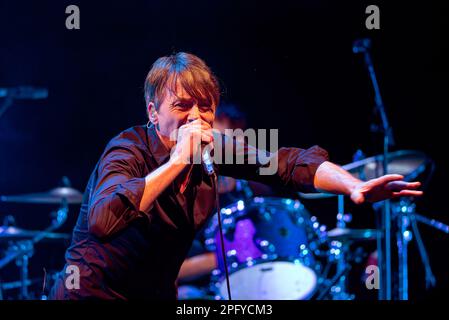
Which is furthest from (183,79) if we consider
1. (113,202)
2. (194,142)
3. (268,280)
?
(268,280)

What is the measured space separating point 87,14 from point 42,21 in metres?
0.43

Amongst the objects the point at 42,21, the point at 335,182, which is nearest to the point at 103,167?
the point at 335,182

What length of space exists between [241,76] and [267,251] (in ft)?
4.66

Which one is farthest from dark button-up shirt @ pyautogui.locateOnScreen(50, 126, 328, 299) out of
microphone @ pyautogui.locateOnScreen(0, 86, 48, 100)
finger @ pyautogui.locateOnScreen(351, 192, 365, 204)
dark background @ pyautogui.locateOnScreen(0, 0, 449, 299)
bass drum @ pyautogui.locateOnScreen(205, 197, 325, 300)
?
microphone @ pyautogui.locateOnScreen(0, 86, 48, 100)

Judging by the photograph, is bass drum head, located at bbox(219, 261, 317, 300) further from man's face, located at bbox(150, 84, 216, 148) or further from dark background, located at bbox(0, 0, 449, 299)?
man's face, located at bbox(150, 84, 216, 148)

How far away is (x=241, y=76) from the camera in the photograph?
4.82 metres

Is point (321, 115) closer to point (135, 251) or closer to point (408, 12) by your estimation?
point (408, 12)

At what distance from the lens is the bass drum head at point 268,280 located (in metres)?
4.33

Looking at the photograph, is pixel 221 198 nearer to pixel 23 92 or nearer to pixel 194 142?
pixel 23 92

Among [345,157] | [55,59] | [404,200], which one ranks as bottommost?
[404,200]

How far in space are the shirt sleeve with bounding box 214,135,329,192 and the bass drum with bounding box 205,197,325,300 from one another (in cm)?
185

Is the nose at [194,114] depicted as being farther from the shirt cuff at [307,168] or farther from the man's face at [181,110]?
the shirt cuff at [307,168]

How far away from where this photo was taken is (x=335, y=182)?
2.07 metres

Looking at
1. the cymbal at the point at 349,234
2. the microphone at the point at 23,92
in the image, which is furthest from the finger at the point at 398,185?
the microphone at the point at 23,92
